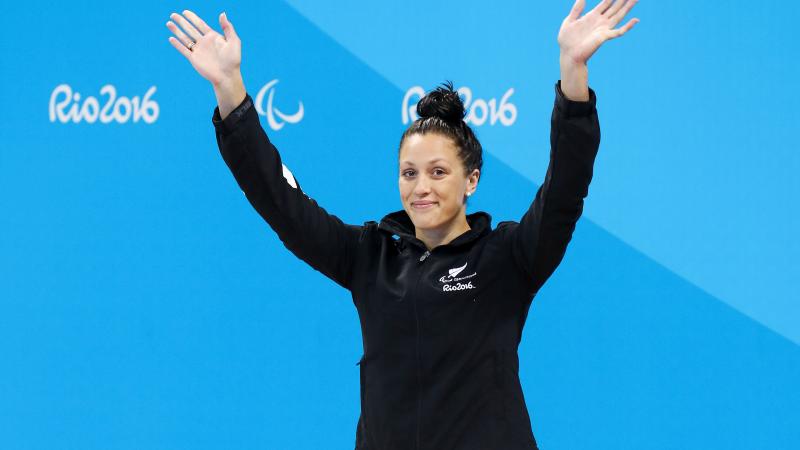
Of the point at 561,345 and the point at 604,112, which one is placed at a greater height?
the point at 604,112

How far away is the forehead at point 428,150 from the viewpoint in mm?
1679

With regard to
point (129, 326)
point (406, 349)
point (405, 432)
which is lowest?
point (405, 432)

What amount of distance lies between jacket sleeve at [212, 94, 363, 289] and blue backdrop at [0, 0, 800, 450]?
1027 millimetres

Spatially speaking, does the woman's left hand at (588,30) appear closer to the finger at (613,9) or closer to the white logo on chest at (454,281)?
the finger at (613,9)

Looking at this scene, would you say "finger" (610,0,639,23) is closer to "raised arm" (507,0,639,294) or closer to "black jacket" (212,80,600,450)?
"raised arm" (507,0,639,294)

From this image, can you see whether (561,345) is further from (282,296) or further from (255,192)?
(255,192)

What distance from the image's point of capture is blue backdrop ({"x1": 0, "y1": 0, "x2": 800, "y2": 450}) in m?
2.61

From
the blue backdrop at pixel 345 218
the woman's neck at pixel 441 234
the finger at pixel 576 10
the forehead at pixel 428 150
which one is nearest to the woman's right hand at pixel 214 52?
the forehead at pixel 428 150

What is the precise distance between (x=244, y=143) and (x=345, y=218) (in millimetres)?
1238

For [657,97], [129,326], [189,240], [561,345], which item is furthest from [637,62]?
[129,326]

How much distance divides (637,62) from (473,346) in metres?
1.35

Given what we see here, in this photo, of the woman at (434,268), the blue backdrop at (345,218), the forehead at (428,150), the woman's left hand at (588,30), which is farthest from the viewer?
the blue backdrop at (345,218)

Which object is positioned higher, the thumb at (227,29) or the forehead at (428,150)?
the thumb at (227,29)

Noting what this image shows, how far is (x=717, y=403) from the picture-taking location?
261cm
